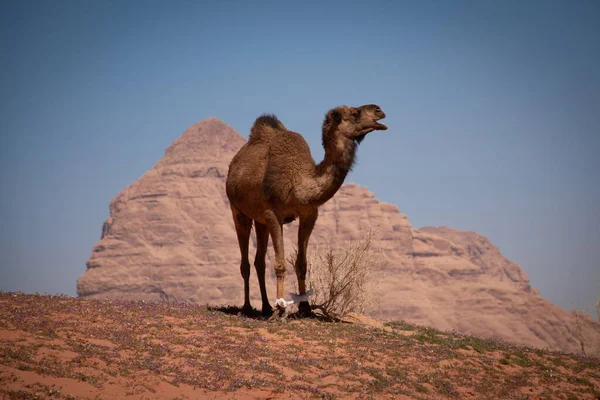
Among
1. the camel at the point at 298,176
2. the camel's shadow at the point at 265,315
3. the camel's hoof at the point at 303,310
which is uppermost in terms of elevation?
the camel at the point at 298,176

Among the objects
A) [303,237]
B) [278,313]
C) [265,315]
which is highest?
[303,237]

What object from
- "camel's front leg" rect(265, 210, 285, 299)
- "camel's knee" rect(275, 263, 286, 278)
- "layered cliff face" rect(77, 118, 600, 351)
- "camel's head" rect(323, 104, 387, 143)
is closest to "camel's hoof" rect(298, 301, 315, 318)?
"camel's front leg" rect(265, 210, 285, 299)

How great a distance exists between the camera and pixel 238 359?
10305mm

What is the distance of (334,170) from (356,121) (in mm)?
1158

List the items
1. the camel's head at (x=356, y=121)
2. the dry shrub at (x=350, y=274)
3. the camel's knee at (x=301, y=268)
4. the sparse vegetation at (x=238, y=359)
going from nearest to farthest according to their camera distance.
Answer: the sparse vegetation at (x=238, y=359) < the camel's head at (x=356, y=121) < the camel's knee at (x=301, y=268) < the dry shrub at (x=350, y=274)

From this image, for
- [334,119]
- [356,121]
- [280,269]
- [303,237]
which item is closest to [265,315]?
[280,269]

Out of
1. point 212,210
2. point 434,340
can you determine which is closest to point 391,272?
point 212,210

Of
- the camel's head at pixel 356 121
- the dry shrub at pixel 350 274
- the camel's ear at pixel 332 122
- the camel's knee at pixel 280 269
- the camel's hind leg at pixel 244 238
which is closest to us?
the camel's knee at pixel 280 269

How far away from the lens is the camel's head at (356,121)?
41.8 ft

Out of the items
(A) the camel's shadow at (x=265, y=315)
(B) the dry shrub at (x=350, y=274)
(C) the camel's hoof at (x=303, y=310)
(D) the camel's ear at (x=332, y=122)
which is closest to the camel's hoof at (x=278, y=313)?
(A) the camel's shadow at (x=265, y=315)

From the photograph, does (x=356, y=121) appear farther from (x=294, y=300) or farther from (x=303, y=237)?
(x=294, y=300)

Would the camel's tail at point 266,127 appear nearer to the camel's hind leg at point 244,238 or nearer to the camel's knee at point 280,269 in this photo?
the camel's hind leg at point 244,238

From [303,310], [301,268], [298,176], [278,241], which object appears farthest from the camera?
[303,310]

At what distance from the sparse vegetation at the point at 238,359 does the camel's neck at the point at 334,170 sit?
2725 millimetres
